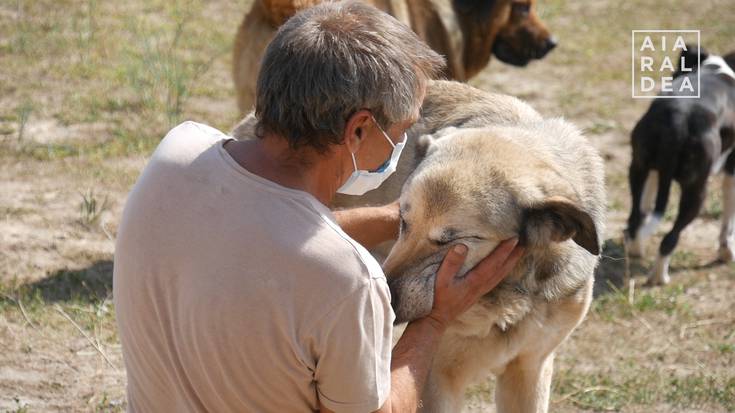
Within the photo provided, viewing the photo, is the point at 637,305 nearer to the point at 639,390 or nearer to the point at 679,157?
the point at 679,157

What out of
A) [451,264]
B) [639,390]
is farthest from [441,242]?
[639,390]

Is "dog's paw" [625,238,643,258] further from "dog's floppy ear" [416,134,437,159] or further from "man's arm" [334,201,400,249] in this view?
"man's arm" [334,201,400,249]

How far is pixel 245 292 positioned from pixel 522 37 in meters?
6.47

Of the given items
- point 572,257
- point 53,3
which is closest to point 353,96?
point 572,257

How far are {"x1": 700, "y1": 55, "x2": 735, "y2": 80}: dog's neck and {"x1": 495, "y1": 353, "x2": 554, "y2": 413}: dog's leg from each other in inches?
162

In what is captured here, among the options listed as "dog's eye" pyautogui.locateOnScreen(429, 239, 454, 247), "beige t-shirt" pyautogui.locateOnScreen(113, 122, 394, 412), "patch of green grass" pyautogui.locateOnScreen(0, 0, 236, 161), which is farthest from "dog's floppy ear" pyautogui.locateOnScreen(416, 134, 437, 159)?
"patch of green grass" pyautogui.locateOnScreen(0, 0, 236, 161)

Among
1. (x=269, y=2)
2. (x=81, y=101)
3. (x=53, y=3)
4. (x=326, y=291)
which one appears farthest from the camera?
(x=53, y=3)

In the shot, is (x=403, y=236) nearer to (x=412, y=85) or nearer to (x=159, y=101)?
(x=412, y=85)

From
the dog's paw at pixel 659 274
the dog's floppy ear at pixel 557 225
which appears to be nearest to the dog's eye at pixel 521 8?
the dog's paw at pixel 659 274

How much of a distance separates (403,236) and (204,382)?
101 cm

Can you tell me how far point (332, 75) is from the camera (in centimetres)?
266

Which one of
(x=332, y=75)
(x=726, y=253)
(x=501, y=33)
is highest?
(x=332, y=75)

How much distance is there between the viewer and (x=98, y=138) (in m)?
7.98

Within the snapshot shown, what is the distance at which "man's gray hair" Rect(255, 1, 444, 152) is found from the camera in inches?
105
